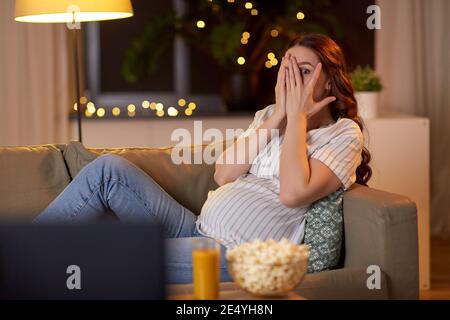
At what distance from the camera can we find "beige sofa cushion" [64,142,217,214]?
3.02 metres

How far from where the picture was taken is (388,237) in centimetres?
247

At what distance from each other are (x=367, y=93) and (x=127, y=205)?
167 cm

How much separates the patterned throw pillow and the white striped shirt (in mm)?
29

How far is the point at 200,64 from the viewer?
5.23 metres

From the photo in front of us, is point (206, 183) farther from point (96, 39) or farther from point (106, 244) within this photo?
point (96, 39)

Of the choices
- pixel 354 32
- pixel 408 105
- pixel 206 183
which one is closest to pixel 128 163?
pixel 206 183

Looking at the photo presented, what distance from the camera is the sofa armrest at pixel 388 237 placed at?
2.47 metres

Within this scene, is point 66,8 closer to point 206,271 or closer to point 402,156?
point 402,156

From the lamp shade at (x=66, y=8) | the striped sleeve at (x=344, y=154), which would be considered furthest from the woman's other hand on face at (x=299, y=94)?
the lamp shade at (x=66, y=8)

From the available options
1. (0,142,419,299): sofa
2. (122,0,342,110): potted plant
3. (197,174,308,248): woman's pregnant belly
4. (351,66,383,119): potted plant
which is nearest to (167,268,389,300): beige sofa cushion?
(0,142,419,299): sofa

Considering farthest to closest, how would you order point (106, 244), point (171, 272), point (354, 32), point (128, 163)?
point (354, 32) → point (128, 163) → point (171, 272) → point (106, 244)

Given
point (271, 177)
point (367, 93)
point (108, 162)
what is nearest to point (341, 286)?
→ point (271, 177)

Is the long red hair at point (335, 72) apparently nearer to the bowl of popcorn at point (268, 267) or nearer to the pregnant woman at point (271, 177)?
the pregnant woman at point (271, 177)
